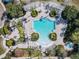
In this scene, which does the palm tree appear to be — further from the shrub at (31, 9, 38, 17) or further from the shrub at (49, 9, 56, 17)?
the shrub at (31, 9, 38, 17)

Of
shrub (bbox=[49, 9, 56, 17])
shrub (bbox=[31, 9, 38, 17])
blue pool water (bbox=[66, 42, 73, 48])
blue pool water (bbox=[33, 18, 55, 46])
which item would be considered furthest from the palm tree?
shrub (bbox=[31, 9, 38, 17])

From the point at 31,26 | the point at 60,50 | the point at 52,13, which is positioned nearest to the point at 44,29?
the point at 31,26

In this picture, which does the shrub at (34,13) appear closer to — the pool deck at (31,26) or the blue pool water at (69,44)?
the pool deck at (31,26)

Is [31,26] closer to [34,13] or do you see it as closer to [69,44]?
[34,13]

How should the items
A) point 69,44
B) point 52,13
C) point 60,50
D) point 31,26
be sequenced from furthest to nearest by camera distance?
point 31,26 → point 52,13 → point 69,44 → point 60,50

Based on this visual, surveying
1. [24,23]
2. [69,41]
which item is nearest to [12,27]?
[24,23]

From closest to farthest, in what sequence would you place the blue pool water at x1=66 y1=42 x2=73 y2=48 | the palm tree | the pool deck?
the palm tree < the blue pool water at x1=66 y1=42 x2=73 y2=48 < the pool deck

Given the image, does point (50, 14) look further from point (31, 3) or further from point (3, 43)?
point (3, 43)

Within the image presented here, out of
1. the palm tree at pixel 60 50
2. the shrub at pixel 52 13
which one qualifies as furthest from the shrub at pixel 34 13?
the palm tree at pixel 60 50
